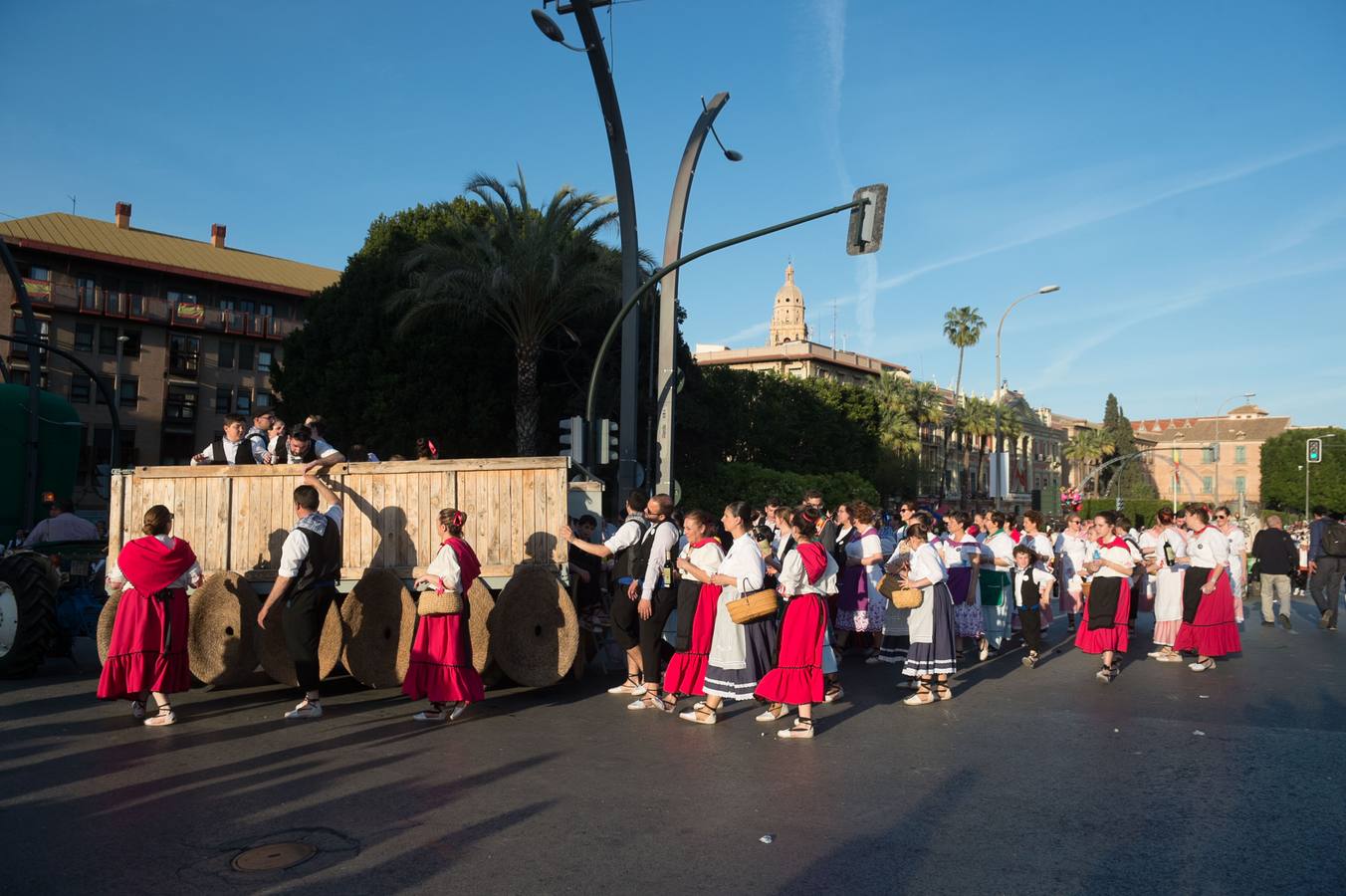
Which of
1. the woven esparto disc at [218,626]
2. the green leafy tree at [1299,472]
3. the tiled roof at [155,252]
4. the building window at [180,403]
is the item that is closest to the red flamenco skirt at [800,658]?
the woven esparto disc at [218,626]

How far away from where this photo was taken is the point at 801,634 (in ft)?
26.7

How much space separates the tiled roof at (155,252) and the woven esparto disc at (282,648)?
49.2 meters

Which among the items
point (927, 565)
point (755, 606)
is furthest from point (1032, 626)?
point (755, 606)

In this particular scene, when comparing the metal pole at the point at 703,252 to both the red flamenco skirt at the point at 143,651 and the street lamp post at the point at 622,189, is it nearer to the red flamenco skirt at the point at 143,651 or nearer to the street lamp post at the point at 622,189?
the street lamp post at the point at 622,189

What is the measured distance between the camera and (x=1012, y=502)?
113m

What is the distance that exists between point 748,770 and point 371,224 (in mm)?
33783

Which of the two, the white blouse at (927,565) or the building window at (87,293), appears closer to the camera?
the white blouse at (927,565)

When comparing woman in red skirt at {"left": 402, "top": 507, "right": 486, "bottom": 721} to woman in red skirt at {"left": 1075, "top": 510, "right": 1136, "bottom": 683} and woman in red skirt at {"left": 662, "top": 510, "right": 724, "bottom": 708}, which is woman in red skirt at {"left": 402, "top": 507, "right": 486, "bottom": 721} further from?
woman in red skirt at {"left": 1075, "top": 510, "right": 1136, "bottom": 683}

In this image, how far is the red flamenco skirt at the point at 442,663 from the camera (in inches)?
326

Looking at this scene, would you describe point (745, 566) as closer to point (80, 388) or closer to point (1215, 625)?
point (1215, 625)

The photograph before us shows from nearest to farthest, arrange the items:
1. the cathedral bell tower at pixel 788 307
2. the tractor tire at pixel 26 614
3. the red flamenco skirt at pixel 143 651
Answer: the red flamenco skirt at pixel 143 651 → the tractor tire at pixel 26 614 → the cathedral bell tower at pixel 788 307

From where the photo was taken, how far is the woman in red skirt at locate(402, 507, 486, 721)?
827 cm

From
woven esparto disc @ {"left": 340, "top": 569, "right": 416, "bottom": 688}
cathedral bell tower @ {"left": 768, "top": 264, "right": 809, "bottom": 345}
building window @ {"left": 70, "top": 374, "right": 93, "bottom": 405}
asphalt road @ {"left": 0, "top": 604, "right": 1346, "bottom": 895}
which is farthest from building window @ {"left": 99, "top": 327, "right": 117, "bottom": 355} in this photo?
cathedral bell tower @ {"left": 768, "top": 264, "right": 809, "bottom": 345}

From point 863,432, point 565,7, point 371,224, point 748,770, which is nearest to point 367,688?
point 748,770
